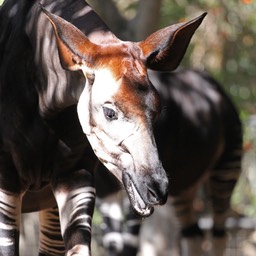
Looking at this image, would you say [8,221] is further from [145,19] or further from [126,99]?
[145,19]

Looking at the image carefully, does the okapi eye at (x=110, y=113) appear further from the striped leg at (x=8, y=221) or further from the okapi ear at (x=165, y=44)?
the striped leg at (x=8, y=221)

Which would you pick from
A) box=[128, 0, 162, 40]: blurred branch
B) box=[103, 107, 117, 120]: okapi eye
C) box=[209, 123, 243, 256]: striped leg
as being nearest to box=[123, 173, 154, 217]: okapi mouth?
box=[103, 107, 117, 120]: okapi eye

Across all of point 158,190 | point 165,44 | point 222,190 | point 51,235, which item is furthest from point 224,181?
point 158,190

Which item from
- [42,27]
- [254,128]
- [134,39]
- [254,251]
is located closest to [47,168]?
[42,27]

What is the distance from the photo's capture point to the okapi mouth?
4312 mm

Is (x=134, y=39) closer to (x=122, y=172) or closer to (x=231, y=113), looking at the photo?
(x=231, y=113)

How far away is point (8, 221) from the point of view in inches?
205

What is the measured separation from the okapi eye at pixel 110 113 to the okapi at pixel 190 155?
4123 mm

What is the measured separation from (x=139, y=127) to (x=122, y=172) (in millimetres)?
203

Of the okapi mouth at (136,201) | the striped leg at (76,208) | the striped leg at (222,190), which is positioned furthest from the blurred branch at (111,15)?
the okapi mouth at (136,201)

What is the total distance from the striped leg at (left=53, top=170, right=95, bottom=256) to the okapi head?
580 mm

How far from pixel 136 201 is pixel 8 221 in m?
1.06

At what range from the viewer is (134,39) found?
9.63m

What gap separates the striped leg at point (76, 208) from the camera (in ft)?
16.4
